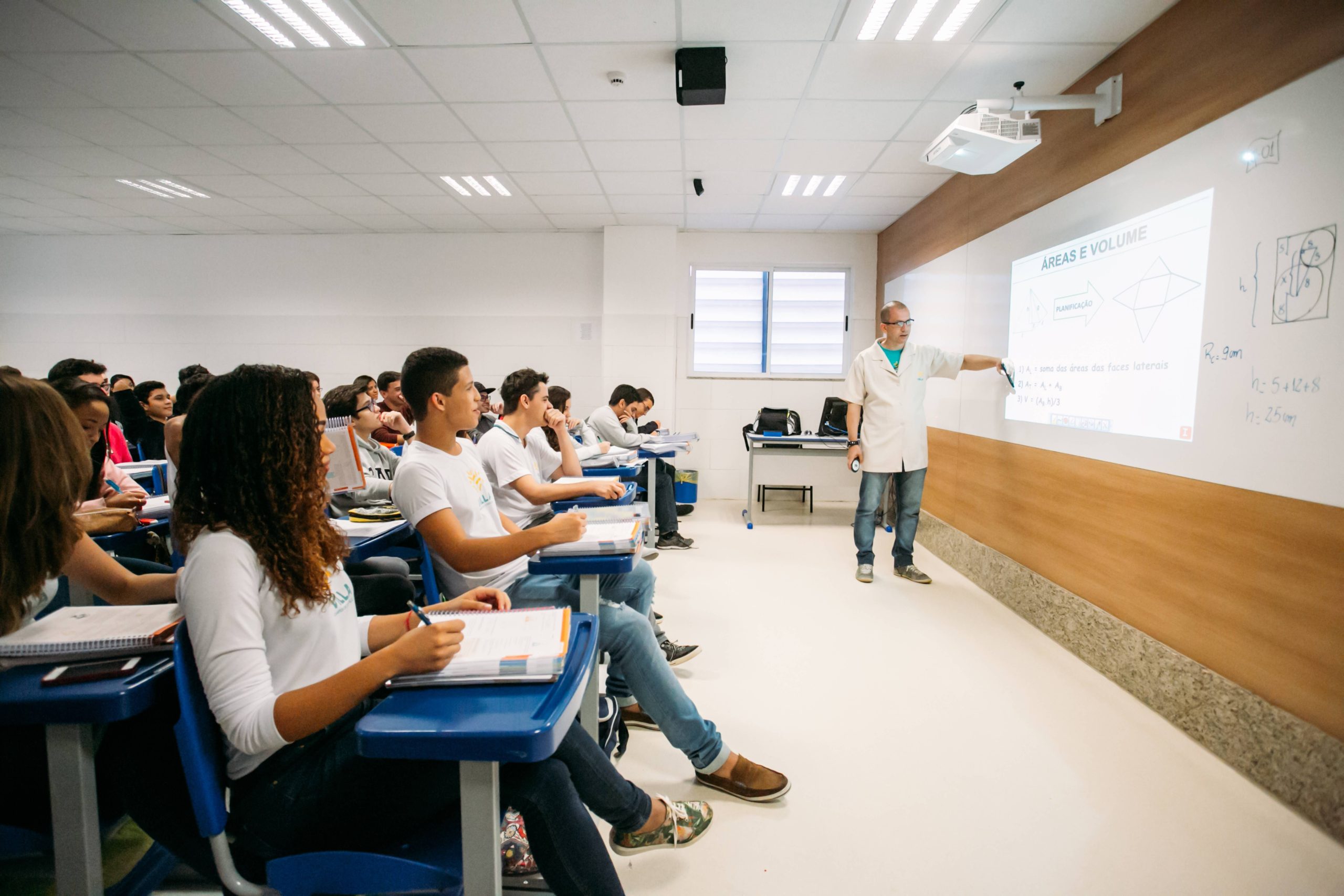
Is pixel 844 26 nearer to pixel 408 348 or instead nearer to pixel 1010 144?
pixel 1010 144

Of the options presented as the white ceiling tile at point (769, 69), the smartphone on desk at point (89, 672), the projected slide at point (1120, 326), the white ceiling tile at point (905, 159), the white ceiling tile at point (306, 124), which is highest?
the white ceiling tile at point (769, 69)

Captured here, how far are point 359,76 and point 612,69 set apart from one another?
1346 millimetres

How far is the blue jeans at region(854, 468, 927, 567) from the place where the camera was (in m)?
4.13

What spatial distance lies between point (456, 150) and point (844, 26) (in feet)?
9.21

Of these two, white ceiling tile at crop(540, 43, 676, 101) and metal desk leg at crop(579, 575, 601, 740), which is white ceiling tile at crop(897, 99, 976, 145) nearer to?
white ceiling tile at crop(540, 43, 676, 101)

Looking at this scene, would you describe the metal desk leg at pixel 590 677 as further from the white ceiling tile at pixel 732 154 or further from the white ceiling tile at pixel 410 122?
the white ceiling tile at pixel 732 154

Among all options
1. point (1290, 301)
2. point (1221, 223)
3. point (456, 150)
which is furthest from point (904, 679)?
point (456, 150)

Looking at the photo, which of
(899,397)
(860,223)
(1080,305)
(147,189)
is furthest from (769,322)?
(147,189)

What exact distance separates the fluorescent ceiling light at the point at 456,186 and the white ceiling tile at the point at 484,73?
1.52m

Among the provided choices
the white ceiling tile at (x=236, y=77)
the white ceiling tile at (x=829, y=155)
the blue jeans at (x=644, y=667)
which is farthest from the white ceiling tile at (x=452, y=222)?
the blue jeans at (x=644, y=667)

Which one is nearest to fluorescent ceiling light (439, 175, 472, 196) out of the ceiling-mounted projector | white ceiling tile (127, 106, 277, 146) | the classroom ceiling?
the classroom ceiling

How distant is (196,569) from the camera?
0.97m

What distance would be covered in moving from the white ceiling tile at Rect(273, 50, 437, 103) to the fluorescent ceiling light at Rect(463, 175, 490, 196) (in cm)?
143

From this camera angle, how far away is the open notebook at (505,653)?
98cm
